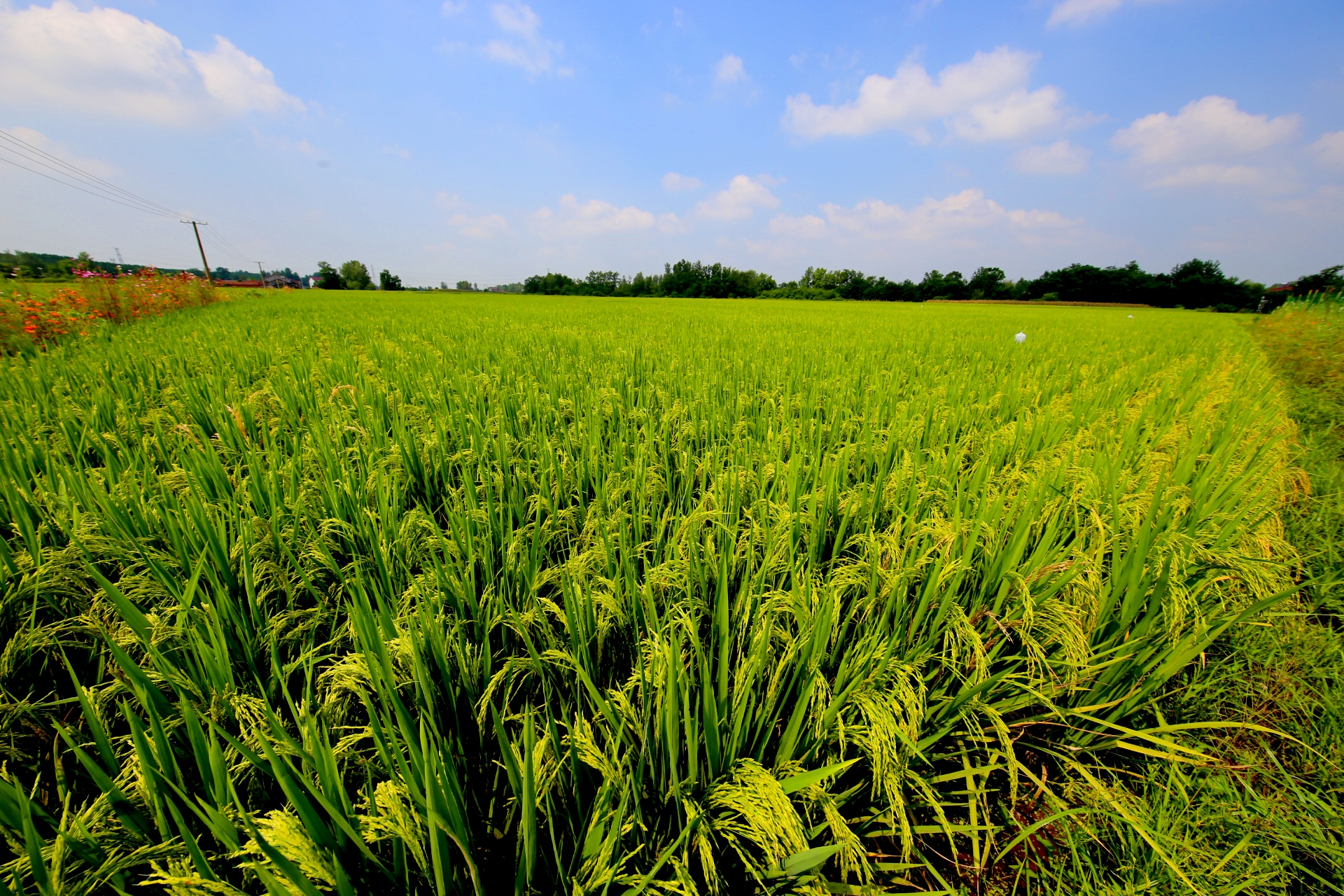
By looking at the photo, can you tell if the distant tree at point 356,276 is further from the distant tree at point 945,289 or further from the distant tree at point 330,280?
the distant tree at point 945,289

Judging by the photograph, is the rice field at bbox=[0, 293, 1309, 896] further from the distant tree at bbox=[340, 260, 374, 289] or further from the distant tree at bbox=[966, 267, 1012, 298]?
the distant tree at bbox=[340, 260, 374, 289]

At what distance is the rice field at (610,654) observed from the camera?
780 millimetres

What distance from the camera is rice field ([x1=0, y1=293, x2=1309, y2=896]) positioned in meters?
0.78

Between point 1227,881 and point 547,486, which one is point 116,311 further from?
point 1227,881

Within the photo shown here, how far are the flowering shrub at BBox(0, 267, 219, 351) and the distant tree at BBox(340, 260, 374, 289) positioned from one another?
5125cm

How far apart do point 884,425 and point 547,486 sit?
2108 millimetres

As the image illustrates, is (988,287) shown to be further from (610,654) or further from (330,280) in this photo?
(330,280)

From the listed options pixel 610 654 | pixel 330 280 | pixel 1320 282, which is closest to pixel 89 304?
pixel 610 654

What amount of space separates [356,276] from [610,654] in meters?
72.9

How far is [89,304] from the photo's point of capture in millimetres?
7527

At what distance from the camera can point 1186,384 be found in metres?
3.96

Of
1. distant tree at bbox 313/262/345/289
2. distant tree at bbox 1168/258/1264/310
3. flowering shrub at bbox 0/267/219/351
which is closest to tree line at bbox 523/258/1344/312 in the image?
→ distant tree at bbox 1168/258/1264/310

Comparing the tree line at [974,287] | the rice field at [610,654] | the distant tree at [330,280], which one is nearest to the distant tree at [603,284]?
the tree line at [974,287]

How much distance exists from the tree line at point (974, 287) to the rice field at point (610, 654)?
4015 cm
